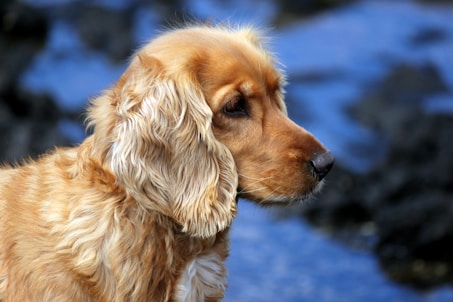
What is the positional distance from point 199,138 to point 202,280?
2.45ft

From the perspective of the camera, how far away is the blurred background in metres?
8.93

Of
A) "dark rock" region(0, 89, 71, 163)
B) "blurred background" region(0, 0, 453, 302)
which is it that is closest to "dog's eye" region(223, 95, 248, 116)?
"blurred background" region(0, 0, 453, 302)

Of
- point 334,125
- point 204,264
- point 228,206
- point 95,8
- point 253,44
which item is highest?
point 253,44

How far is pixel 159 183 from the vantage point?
4.43 meters

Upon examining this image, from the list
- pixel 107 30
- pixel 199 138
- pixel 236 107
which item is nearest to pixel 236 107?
pixel 236 107

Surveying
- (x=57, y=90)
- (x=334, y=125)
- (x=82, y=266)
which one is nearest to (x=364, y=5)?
(x=334, y=125)

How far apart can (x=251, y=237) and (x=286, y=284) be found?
94 cm

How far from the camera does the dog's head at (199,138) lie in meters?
4.43

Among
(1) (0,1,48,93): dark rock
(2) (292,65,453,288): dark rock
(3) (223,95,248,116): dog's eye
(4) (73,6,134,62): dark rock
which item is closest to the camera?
(3) (223,95,248,116): dog's eye

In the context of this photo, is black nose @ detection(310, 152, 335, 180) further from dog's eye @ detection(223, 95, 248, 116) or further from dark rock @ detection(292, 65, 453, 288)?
dark rock @ detection(292, 65, 453, 288)

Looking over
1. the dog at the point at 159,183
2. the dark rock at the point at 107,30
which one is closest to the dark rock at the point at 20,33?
the dark rock at the point at 107,30

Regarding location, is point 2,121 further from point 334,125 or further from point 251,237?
point 334,125

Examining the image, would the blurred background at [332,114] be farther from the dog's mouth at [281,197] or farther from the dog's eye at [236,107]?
the dog's mouth at [281,197]

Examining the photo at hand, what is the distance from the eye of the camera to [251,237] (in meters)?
9.65
